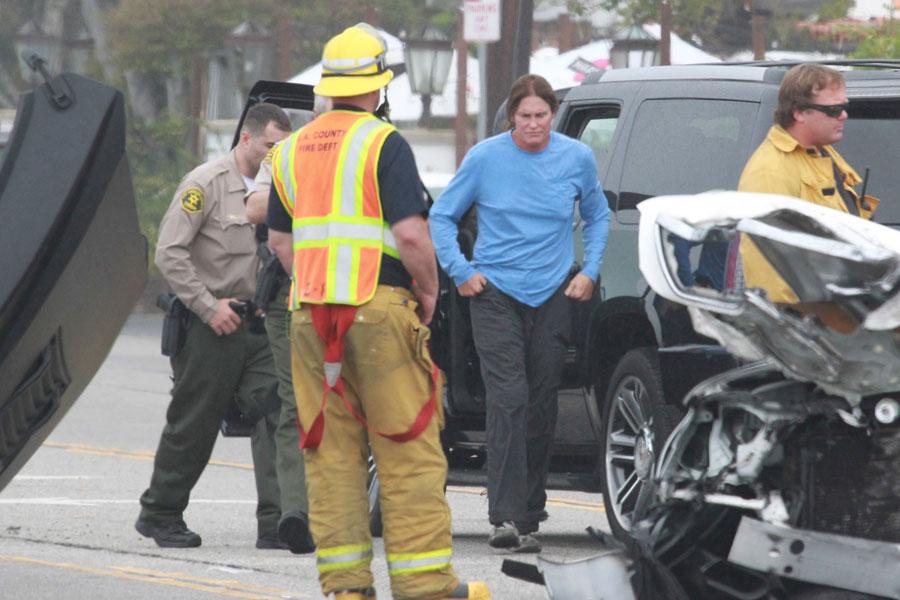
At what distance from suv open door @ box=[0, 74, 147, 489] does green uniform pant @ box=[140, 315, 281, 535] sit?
2.83 metres

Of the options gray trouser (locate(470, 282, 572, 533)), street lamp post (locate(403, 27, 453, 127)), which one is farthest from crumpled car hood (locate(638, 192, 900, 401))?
street lamp post (locate(403, 27, 453, 127))

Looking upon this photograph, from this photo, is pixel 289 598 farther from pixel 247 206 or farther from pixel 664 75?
pixel 664 75

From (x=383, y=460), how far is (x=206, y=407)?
2.65 meters

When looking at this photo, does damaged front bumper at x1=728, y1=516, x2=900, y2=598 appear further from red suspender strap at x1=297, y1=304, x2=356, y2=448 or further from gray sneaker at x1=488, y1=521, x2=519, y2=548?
gray sneaker at x1=488, y1=521, x2=519, y2=548

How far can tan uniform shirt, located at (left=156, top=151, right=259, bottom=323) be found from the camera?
8.82 m

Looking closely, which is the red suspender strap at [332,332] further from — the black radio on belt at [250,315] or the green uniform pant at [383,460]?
the black radio on belt at [250,315]

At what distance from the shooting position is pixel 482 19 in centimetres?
1772

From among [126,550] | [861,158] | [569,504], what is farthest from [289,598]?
[569,504]

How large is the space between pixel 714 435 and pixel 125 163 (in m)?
1.82

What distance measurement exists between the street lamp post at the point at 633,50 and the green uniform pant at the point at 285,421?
17528 millimetres

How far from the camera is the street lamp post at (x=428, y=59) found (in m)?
27.9

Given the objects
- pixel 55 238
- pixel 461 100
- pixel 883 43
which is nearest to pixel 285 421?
pixel 55 238

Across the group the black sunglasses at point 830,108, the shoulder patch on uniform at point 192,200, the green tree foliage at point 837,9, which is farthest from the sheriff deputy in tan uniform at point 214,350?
the green tree foliage at point 837,9

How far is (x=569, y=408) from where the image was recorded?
9.09 meters
